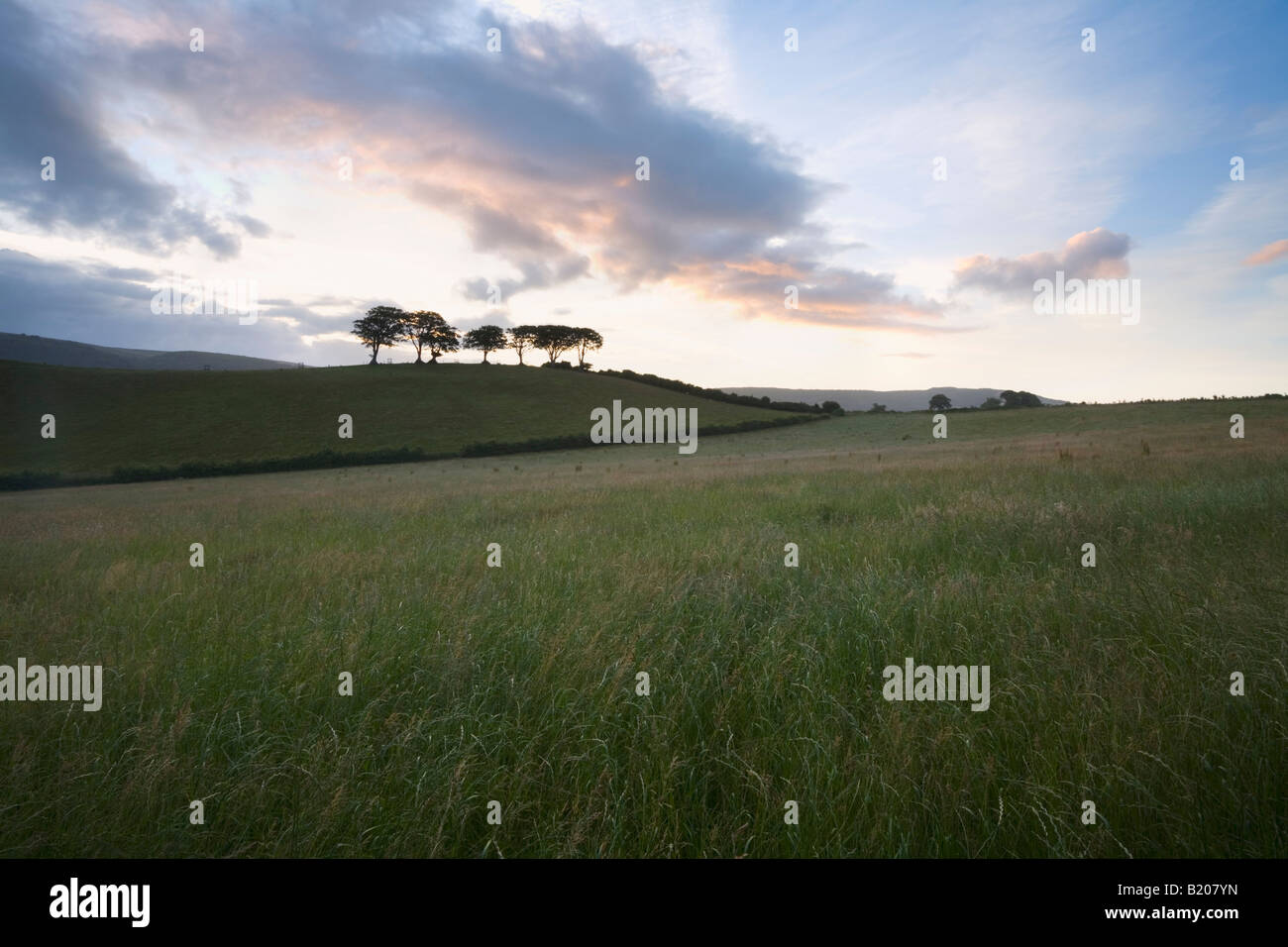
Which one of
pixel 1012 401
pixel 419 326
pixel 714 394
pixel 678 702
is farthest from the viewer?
pixel 419 326

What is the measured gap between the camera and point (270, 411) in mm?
59875

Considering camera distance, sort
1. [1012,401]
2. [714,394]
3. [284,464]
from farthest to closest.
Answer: [714,394] → [1012,401] → [284,464]

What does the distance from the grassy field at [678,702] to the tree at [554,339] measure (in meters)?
107

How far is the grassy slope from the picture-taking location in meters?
47.0

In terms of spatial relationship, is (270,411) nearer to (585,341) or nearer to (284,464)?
(284,464)

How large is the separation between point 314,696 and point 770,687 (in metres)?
2.96

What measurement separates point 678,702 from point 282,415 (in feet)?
222

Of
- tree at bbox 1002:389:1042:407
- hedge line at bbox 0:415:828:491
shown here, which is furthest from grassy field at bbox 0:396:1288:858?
tree at bbox 1002:389:1042:407

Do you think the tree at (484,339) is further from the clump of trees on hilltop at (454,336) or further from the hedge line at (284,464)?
the hedge line at (284,464)

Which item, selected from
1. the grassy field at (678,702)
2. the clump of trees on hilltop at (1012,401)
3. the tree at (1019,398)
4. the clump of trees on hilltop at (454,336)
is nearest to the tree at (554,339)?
the clump of trees on hilltop at (454,336)

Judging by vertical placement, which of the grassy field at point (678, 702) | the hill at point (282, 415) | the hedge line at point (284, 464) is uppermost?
the hill at point (282, 415)

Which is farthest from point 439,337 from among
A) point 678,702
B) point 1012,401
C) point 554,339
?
point 678,702

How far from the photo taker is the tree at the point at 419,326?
102 meters
